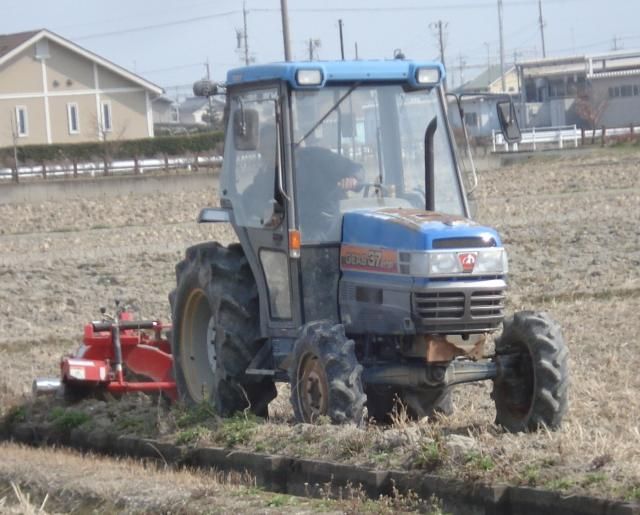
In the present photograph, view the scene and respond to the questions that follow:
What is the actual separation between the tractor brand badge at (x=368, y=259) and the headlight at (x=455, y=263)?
0.21 metres

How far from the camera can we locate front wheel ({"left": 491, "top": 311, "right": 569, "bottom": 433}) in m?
8.87

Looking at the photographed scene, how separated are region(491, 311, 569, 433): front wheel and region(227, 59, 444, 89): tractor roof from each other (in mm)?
1913

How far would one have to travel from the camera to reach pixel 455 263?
8750mm

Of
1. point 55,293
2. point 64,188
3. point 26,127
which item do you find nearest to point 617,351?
point 55,293

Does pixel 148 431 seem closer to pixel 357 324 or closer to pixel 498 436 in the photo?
pixel 357 324

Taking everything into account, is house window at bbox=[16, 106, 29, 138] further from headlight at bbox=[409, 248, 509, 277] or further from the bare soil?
headlight at bbox=[409, 248, 509, 277]

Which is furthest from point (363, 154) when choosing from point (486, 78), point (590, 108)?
point (486, 78)

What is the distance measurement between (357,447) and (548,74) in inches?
3269

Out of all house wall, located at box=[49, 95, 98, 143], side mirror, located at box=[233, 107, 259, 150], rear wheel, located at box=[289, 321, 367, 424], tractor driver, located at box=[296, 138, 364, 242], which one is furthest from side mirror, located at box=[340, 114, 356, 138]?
house wall, located at box=[49, 95, 98, 143]

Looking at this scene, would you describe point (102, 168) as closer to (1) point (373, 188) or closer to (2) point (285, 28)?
(2) point (285, 28)

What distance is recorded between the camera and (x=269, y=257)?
9.66 meters

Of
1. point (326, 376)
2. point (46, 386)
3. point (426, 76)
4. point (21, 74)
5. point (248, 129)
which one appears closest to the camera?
point (326, 376)

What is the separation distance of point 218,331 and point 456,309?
1.93 meters

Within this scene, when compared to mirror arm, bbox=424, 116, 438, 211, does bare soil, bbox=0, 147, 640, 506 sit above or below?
below
